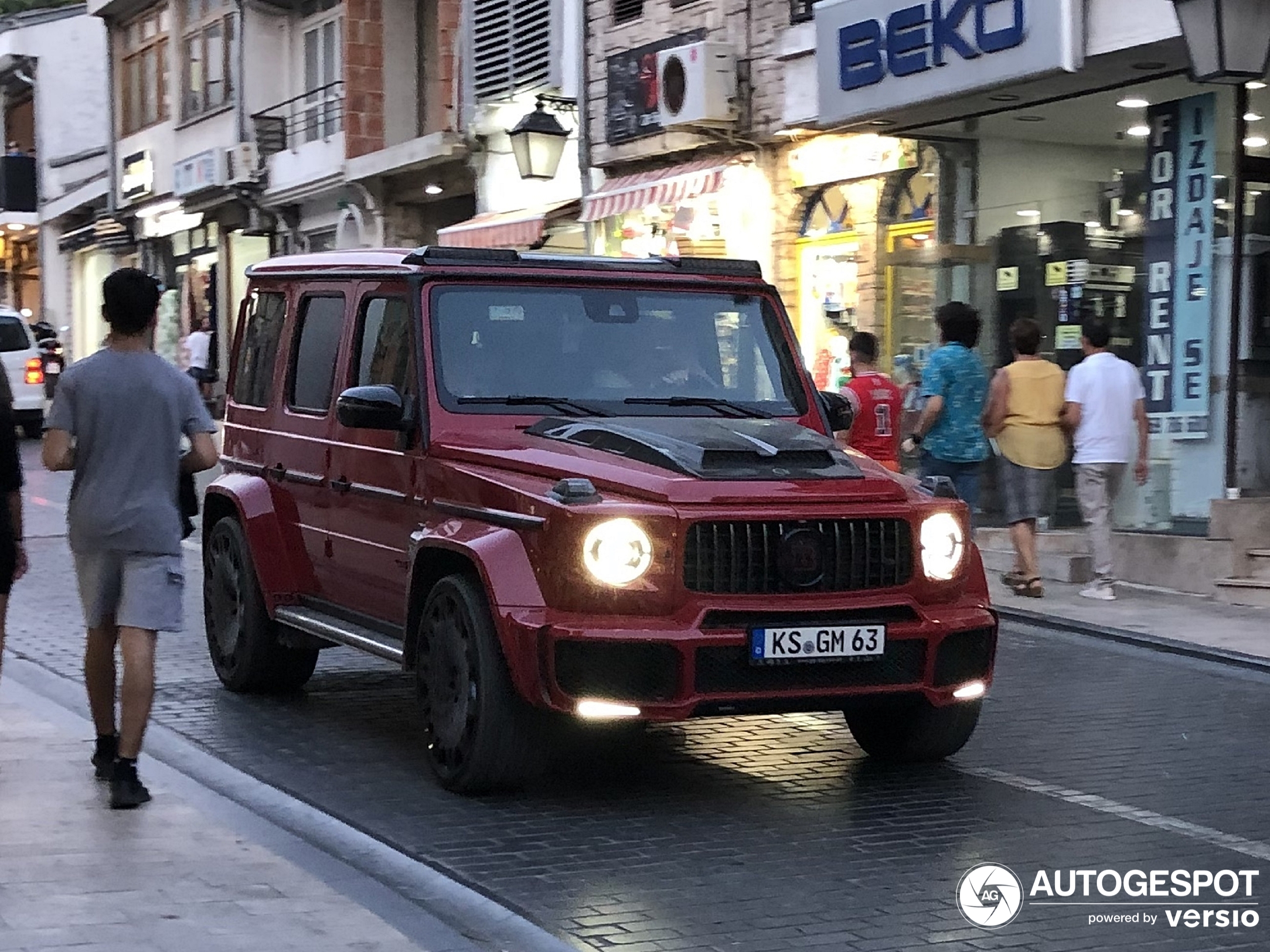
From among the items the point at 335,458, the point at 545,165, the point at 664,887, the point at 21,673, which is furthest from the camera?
the point at 545,165

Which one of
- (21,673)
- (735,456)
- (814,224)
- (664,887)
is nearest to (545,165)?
(814,224)

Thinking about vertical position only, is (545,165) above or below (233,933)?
above

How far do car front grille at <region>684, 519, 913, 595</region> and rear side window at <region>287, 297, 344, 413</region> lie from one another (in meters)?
2.44

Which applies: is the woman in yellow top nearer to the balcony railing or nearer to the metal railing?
the metal railing

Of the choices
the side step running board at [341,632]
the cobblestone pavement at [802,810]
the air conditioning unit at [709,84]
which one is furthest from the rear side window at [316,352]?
the air conditioning unit at [709,84]

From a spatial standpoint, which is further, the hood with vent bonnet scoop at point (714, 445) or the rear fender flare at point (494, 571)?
the hood with vent bonnet scoop at point (714, 445)

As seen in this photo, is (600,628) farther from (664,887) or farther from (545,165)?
(545,165)

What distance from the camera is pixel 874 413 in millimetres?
12781

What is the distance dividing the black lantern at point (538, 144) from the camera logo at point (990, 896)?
613 inches

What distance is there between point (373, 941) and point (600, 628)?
1.77 meters

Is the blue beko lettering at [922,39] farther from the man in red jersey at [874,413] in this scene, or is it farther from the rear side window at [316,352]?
the rear side window at [316,352]

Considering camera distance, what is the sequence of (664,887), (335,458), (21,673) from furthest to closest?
(21,673) < (335,458) < (664,887)

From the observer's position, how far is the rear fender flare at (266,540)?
8875 millimetres

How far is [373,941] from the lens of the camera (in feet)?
16.8
